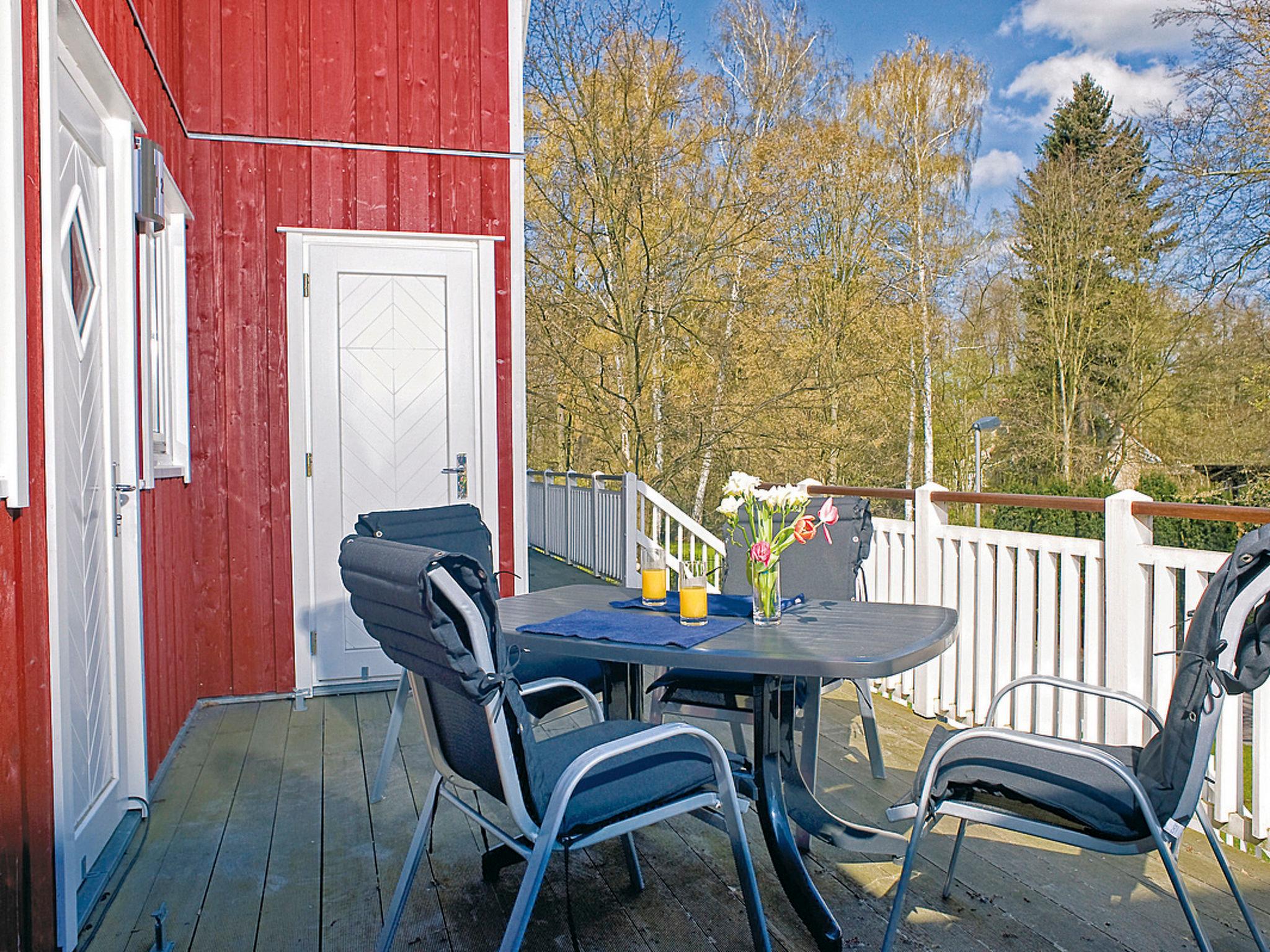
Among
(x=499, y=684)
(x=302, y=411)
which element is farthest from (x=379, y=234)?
(x=499, y=684)

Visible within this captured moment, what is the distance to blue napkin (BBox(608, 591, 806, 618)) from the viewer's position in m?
2.71

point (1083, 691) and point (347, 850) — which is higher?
point (1083, 691)

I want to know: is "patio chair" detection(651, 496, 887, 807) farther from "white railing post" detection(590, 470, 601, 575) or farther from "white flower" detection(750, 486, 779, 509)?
"white railing post" detection(590, 470, 601, 575)

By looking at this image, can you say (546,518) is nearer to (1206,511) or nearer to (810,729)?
(810,729)

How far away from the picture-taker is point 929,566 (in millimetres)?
4129

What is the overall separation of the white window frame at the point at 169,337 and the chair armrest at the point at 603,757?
247 centimetres

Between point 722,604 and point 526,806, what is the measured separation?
1128 mm

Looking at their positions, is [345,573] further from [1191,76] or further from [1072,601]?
[1191,76]

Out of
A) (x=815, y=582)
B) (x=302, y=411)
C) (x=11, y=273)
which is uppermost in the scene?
(x=11, y=273)

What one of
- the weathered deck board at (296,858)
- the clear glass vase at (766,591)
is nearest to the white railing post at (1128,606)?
the clear glass vase at (766,591)

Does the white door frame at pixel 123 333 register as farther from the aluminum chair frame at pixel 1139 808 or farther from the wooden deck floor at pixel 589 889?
the aluminum chair frame at pixel 1139 808

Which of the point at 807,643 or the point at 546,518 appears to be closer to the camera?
the point at 807,643

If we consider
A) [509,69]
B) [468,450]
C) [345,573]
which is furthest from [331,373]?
[345,573]

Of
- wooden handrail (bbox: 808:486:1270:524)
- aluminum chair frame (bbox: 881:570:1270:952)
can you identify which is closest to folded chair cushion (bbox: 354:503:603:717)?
aluminum chair frame (bbox: 881:570:1270:952)
